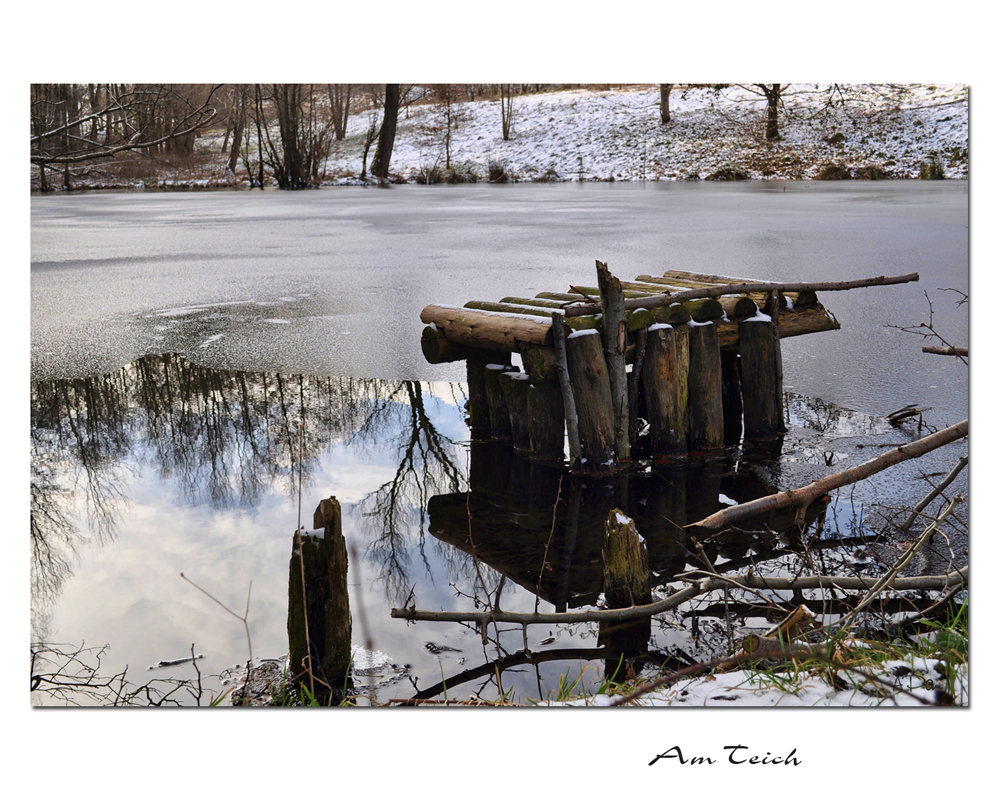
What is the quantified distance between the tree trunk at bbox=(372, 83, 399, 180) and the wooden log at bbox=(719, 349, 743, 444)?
3.11 metres

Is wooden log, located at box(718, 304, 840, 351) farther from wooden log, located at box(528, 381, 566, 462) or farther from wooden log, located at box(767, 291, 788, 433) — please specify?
wooden log, located at box(528, 381, 566, 462)

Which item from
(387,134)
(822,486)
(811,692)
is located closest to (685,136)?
(387,134)

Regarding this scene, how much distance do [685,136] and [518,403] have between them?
15.1 ft

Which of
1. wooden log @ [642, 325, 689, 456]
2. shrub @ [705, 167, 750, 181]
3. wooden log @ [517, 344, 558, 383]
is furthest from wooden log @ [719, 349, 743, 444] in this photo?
shrub @ [705, 167, 750, 181]

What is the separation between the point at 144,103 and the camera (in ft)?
11.4

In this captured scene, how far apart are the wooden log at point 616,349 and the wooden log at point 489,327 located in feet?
1.24

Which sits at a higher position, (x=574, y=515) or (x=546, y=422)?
(x=546, y=422)

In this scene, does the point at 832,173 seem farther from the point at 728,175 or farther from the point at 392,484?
the point at 392,484

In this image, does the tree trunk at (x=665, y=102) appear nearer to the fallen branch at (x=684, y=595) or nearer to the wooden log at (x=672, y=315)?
the wooden log at (x=672, y=315)

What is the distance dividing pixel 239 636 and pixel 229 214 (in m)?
14.4

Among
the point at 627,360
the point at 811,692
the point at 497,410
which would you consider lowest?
the point at 811,692

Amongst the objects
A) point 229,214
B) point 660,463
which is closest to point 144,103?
Answer: point 660,463

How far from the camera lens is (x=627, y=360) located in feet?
20.7

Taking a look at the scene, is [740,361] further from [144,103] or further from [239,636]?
[144,103]
